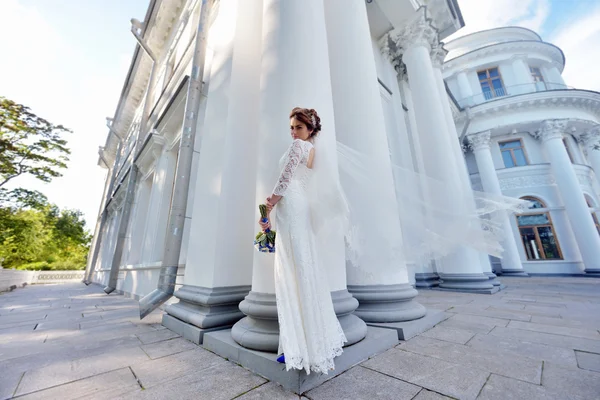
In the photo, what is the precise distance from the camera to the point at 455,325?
2.70 m

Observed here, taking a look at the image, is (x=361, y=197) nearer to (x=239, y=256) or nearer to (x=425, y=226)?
(x=425, y=226)

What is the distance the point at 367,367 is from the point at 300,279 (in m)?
0.87

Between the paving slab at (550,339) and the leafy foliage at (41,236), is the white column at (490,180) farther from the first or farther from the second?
the leafy foliage at (41,236)

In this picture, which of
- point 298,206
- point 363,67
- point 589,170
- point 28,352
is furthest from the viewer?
point 589,170

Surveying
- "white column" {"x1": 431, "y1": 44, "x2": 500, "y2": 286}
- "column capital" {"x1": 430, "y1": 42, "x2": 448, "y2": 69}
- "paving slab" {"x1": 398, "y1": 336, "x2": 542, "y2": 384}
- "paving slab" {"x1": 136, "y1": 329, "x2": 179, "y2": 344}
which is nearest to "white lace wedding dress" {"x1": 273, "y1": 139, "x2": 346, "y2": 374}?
"paving slab" {"x1": 398, "y1": 336, "x2": 542, "y2": 384}

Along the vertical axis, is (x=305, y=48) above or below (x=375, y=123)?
above

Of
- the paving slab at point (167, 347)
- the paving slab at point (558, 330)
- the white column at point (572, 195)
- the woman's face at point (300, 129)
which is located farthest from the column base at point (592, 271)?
the paving slab at point (167, 347)

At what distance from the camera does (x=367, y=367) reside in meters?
1.70

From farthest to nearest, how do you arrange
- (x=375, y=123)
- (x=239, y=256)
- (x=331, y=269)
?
(x=375, y=123) → (x=239, y=256) → (x=331, y=269)

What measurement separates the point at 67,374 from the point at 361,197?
2994 millimetres

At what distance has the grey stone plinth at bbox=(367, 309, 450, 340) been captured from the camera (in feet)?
7.48

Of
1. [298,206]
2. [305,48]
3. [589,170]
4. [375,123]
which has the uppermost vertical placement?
[589,170]

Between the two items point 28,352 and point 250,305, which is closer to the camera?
point 250,305

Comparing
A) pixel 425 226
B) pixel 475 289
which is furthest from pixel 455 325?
pixel 475 289
